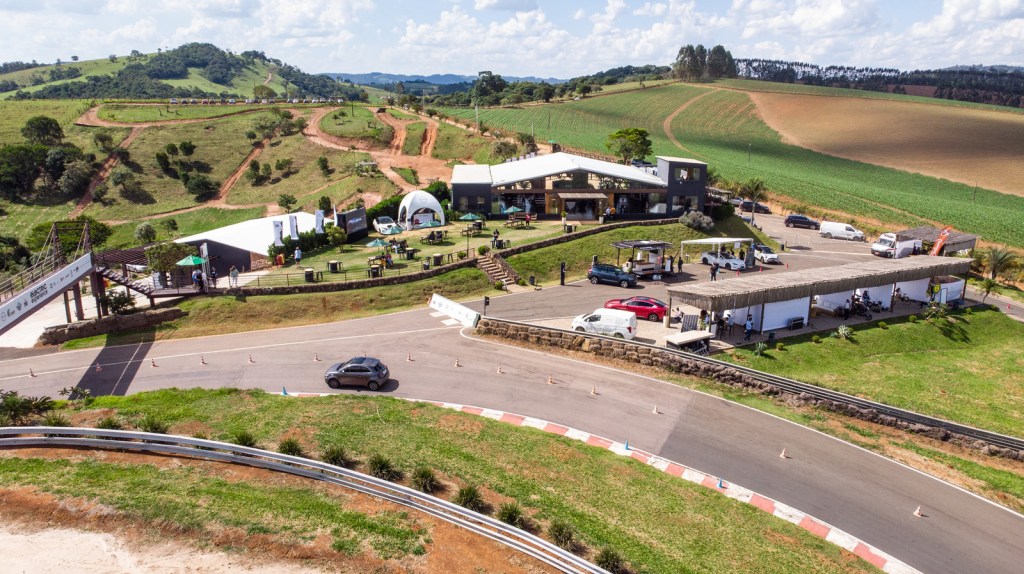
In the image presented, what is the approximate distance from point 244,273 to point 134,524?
30.5 metres

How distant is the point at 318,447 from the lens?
19141 millimetres

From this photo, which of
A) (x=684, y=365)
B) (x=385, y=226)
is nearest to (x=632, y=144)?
(x=385, y=226)

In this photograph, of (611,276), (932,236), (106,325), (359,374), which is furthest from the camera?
(932,236)

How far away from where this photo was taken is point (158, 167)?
85250 mm

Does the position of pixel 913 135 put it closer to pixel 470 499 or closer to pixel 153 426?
pixel 470 499

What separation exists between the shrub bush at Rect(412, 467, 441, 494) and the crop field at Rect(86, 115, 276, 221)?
245ft

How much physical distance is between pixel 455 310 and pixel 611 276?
40.6 feet

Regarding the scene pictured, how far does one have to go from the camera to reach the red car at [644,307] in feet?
110

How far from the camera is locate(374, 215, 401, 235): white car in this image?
50.7 metres

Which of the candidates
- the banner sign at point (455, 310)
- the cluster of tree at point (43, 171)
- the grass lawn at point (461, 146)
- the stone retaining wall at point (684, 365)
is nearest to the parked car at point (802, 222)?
the grass lawn at point (461, 146)

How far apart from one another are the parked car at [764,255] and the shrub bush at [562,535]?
124 ft

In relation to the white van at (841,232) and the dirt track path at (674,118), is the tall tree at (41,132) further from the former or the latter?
the white van at (841,232)

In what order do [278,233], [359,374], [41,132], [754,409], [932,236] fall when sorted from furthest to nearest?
[41,132] → [932,236] → [278,233] → [359,374] → [754,409]

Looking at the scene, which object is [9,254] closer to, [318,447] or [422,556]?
[318,447]
